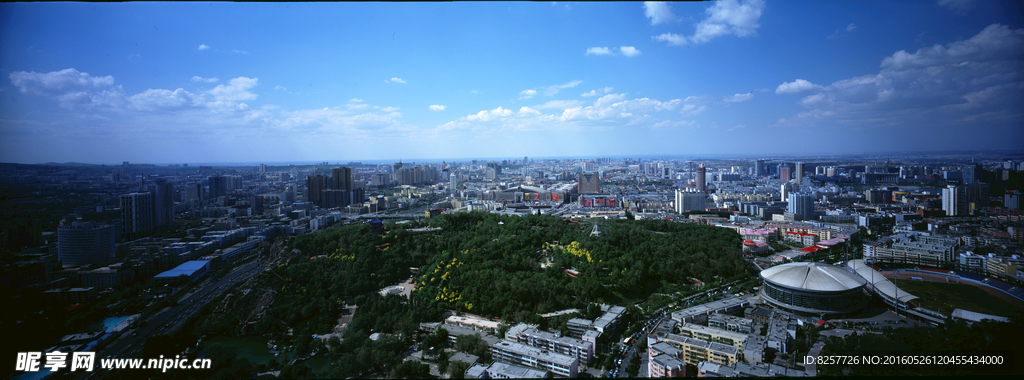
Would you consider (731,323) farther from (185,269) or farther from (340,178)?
(340,178)

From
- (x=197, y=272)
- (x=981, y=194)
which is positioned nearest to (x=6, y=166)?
(x=197, y=272)

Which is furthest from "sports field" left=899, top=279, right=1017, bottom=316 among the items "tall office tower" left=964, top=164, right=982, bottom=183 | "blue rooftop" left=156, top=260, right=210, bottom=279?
"blue rooftop" left=156, top=260, right=210, bottom=279

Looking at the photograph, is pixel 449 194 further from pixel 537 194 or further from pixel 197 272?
pixel 197 272

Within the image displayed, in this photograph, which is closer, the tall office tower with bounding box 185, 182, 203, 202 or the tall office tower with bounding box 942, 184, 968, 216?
the tall office tower with bounding box 942, 184, 968, 216

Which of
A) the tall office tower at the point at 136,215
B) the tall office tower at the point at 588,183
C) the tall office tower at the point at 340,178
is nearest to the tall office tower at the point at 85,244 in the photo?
the tall office tower at the point at 136,215

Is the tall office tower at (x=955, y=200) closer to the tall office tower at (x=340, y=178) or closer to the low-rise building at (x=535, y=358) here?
the low-rise building at (x=535, y=358)

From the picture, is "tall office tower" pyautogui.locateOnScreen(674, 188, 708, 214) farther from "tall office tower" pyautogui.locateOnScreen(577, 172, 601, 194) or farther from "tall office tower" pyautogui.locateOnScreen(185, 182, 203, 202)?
"tall office tower" pyautogui.locateOnScreen(185, 182, 203, 202)

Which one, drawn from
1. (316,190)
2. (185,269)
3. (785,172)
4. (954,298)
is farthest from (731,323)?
(785,172)
